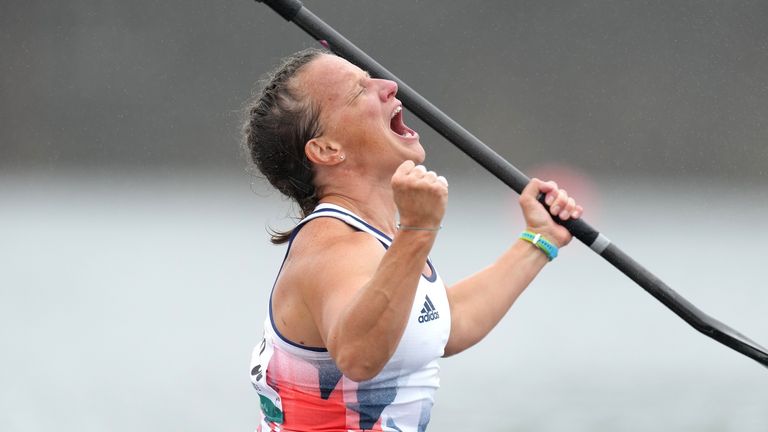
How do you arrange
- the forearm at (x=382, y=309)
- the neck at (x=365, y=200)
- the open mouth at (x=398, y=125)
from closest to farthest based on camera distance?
the forearm at (x=382, y=309)
the neck at (x=365, y=200)
the open mouth at (x=398, y=125)

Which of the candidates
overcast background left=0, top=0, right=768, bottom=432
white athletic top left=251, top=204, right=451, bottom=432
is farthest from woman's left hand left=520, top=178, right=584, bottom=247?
overcast background left=0, top=0, right=768, bottom=432

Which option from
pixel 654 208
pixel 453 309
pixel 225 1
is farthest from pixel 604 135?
pixel 453 309

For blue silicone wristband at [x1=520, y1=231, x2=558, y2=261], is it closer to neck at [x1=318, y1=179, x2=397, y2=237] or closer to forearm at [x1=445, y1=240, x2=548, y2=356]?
forearm at [x1=445, y1=240, x2=548, y2=356]

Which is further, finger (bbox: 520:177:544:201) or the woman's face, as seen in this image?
finger (bbox: 520:177:544:201)

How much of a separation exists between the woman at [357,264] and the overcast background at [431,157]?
4.07 metres

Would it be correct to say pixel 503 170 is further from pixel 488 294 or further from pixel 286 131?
pixel 286 131

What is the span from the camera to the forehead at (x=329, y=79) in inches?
111

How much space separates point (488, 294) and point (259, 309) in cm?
468

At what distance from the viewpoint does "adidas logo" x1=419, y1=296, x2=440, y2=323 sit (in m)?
2.62

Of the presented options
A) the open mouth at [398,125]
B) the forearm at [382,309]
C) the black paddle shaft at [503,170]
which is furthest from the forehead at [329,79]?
the forearm at [382,309]

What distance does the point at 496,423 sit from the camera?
5.97m

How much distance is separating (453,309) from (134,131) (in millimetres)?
7816

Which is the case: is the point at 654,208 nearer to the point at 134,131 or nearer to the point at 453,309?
the point at 134,131

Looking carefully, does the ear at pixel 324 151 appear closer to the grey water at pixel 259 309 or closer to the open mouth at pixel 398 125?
the open mouth at pixel 398 125
